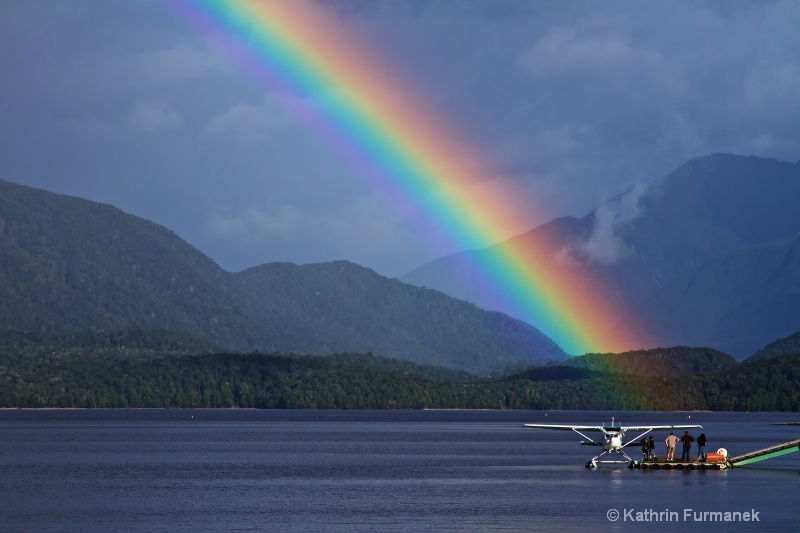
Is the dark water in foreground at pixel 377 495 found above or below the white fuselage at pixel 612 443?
below

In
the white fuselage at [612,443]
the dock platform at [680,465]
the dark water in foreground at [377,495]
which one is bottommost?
the dark water in foreground at [377,495]

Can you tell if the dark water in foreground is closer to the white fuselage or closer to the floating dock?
the floating dock

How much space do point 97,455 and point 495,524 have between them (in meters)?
104

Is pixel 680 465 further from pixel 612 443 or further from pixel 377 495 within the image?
pixel 377 495

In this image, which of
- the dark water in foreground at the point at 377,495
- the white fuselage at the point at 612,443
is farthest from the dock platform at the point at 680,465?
the white fuselage at the point at 612,443

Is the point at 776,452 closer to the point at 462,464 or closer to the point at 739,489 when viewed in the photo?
the point at 739,489

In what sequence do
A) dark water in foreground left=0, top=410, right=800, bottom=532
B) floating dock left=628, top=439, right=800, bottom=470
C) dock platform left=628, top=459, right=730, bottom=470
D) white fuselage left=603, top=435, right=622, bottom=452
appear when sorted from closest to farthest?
1. dark water in foreground left=0, top=410, right=800, bottom=532
2. floating dock left=628, top=439, right=800, bottom=470
3. dock platform left=628, top=459, right=730, bottom=470
4. white fuselage left=603, top=435, right=622, bottom=452


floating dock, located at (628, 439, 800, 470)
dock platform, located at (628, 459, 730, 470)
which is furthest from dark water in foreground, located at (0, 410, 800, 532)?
floating dock, located at (628, 439, 800, 470)

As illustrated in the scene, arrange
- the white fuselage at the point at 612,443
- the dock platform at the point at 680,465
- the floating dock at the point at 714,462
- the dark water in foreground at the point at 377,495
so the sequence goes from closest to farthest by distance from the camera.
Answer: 1. the dark water in foreground at the point at 377,495
2. the floating dock at the point at 714,462
3. the dock platform at the point at 680,465
4. the white fuselage at the point at 612,443

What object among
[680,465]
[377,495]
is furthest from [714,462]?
[377,495]

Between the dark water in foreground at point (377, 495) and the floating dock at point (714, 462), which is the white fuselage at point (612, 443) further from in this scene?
the floating dock at point (714, 462)

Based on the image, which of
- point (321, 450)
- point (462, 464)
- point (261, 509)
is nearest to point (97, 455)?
point (321, 450)

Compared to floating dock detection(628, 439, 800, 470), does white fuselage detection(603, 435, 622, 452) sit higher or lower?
higher

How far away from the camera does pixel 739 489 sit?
106 m
